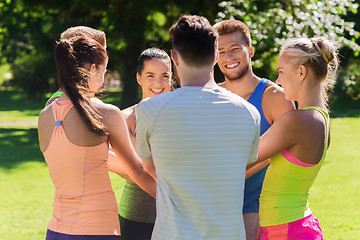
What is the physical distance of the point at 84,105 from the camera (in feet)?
7.47

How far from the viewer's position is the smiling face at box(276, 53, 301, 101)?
8.37 ft

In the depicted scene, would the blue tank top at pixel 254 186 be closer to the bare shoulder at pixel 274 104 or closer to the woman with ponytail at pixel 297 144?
the bare shoulder at pixel 274 104

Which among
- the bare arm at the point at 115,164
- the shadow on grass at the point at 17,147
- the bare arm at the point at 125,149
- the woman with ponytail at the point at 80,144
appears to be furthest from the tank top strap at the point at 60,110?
the shadow on grass at the point at 17,147

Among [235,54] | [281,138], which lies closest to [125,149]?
[281,138]

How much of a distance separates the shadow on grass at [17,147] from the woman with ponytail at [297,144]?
11.3 metres

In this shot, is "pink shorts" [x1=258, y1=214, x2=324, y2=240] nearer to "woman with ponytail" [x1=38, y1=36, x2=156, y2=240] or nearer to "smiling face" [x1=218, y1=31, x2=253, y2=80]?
"woman with ponytail" [x1=38, y1=36, x2=156, y2=240]

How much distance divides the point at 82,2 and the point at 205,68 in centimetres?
1420

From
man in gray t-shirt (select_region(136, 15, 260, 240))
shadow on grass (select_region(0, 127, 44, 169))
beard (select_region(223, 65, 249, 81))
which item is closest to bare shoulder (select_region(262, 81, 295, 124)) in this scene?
beard (select_region(223, 65, 249, 81))

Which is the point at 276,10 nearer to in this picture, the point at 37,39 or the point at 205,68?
the point at 205,68

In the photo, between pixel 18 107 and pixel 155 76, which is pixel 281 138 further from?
pixel 18 107

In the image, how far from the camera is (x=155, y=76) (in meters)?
3.49

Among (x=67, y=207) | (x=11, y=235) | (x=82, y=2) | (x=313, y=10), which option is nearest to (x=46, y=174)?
(x=11, y=235)

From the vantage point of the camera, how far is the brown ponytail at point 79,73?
226cm

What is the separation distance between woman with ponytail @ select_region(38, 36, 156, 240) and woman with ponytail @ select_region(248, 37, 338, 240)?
0.82m
